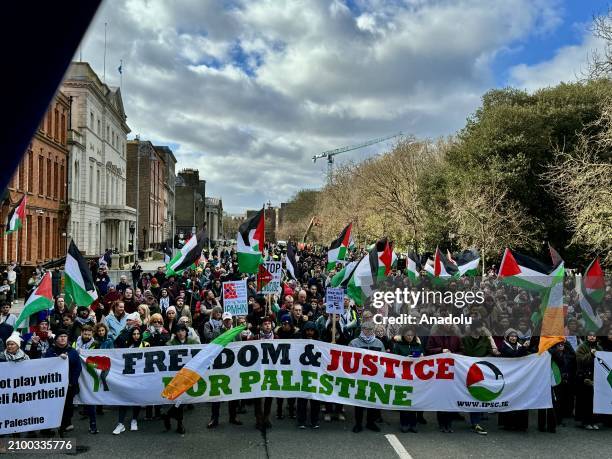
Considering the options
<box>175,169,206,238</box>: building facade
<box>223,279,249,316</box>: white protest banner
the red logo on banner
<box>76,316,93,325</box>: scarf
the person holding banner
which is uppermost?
<box>175,169,206,238</box>: building facade

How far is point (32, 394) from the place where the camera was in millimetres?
7668

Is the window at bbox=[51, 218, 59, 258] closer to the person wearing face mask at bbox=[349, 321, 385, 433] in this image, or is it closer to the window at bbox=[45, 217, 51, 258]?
the window at bbox=[45, 217, 51, 258]

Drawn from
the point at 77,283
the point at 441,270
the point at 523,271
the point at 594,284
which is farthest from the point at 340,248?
the point at 77,283

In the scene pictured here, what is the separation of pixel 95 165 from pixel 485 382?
4893 cm

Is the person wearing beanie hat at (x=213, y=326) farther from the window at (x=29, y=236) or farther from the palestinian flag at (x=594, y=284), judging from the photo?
the window at (x=29, y=236)

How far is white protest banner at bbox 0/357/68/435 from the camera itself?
7.46 metres

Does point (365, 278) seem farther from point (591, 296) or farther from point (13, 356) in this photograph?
point (13, 356)

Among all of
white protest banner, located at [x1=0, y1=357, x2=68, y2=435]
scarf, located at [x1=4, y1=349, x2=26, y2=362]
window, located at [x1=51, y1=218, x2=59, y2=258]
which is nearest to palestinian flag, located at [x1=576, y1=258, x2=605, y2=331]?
white protest banner, located at [x1=0, y1=357, x2=68, y2=435]

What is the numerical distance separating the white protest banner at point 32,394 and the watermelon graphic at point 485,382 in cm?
626

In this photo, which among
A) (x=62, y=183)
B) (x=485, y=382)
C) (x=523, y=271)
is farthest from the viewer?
(x=62, y=183)

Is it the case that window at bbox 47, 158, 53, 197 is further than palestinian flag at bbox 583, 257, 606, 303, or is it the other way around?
window at bbox 47, 158, 53, 197

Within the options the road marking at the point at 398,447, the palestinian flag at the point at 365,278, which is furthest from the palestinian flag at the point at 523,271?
the road marking at the point at 398,447

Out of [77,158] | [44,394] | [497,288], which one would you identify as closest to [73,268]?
[44,394]

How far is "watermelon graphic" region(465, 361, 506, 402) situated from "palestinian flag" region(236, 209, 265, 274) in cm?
635
